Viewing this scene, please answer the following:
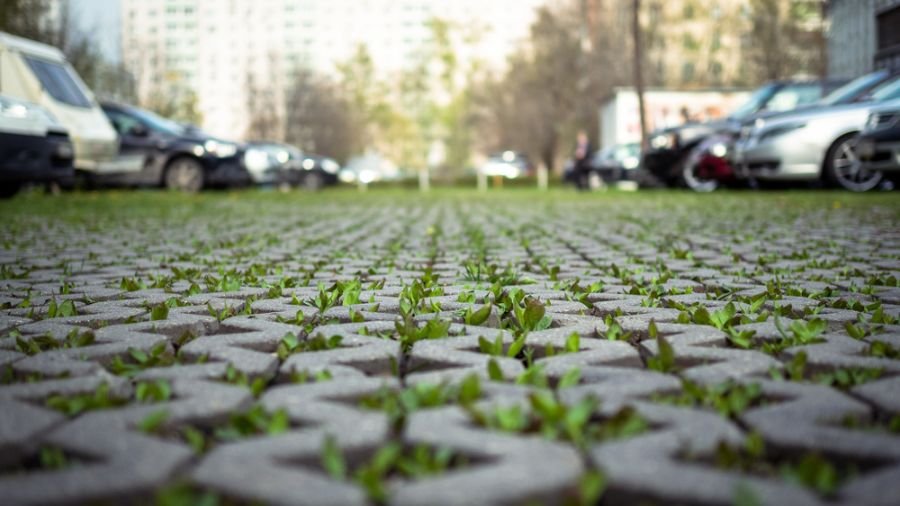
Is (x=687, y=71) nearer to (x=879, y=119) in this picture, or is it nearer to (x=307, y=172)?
(x=307, y=172)

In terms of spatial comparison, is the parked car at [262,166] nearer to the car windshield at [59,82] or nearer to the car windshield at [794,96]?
the car windshield at [59,82]

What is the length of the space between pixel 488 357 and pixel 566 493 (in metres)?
1.08

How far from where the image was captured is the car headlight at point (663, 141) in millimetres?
18469

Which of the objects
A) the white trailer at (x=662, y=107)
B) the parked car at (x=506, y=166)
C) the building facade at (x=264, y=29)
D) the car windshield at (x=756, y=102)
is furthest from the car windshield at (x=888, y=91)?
the building facade at (x=264, y=29)

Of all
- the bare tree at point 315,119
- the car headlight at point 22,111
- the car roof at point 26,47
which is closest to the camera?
the car headlight at point 22,111

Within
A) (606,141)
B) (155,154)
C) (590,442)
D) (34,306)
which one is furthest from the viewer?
(606,141)

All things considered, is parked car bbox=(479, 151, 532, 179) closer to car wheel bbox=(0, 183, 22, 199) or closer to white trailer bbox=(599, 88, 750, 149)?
white trailer bbox=(599, 88, 750, 149)

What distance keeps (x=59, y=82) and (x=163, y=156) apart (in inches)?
133

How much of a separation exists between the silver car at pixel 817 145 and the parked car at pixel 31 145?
33.8 ft

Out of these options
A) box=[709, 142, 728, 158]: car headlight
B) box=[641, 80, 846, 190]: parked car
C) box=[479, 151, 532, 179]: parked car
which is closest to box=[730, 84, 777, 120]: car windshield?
box=[641, 80, 846, 190]: parked car

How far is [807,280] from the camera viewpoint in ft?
14.5

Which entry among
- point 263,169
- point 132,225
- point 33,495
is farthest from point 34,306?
point 263,169

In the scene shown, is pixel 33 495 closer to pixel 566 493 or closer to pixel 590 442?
pixel 566 493

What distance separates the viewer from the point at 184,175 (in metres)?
17.8
